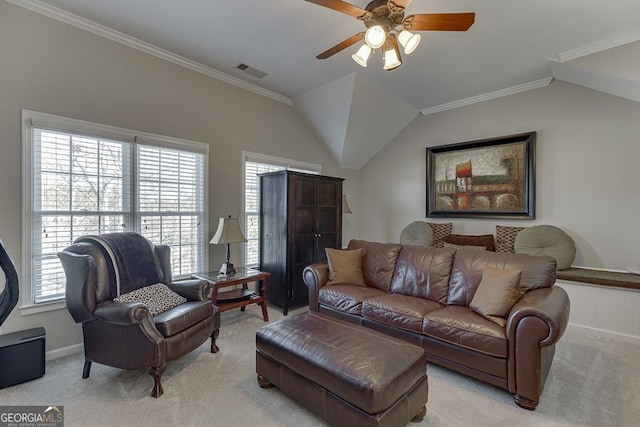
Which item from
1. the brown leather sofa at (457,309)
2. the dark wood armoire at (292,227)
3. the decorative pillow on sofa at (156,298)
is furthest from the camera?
the dark wood armoire at (292,227)

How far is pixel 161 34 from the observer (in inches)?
116

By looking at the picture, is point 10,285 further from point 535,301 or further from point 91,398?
point 535,301

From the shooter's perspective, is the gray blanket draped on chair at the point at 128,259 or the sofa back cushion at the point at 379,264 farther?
the sofa back cushion at the point at 379,264

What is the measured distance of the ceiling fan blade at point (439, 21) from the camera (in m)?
1.95

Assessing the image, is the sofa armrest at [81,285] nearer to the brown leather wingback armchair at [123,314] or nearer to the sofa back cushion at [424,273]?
the brown leather wingback armchair at [123,314]

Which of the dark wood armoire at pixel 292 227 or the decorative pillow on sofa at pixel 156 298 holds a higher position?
the dark wood armoire at pixel 292 227

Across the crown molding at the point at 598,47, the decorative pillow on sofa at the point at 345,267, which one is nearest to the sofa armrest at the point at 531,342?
the decorative pillow on sofa at the point at 345,267

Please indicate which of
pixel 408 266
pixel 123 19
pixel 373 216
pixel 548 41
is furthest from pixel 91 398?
pixel 548 41

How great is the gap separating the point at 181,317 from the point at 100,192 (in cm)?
158

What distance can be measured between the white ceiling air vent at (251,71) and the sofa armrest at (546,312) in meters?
3.71

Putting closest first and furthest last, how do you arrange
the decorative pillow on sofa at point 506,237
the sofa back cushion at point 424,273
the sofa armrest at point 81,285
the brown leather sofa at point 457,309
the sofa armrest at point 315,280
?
the brown leather sofa at point 457,309 < the sofa armrest at point 81,285 < the sofa back cushion at point 424,273 < the sofa armrest at point 315,280 < the decorative pillow on sofa at point 506,237

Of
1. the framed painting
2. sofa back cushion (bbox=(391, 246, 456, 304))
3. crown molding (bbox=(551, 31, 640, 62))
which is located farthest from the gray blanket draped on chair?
crown molding (bbox=(551, 31, 640, 62))

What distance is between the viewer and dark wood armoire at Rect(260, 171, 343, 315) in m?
3.79

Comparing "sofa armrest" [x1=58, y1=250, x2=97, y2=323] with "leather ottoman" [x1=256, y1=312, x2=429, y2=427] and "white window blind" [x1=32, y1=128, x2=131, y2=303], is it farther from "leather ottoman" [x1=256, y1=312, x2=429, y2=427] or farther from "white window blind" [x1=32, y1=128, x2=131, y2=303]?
"leather ottoman" [x1=256, y1=312, x2=429, y2=427]
